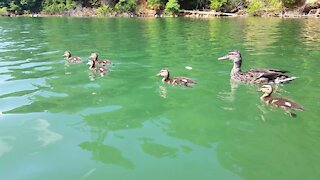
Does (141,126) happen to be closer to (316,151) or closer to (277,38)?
(316,151)

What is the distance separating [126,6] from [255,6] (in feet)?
61.2

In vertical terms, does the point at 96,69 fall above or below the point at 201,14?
below

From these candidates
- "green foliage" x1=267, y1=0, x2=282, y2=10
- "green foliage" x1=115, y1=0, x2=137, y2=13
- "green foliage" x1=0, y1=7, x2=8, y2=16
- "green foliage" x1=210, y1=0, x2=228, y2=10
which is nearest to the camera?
"green foliage" x1=267, y1=0, x2=282, y2=10

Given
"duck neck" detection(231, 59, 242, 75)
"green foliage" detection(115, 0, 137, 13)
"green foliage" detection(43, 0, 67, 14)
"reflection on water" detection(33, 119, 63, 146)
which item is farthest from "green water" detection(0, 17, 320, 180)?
"green foliage" detection(43, 0, 67, 14)

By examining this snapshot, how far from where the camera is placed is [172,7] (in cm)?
4975

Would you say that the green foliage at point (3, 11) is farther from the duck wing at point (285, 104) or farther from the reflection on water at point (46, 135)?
the duck wing at point (285, 104)

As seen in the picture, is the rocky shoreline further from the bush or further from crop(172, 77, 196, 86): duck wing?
crop(172, 77, 196, 86): duck wing

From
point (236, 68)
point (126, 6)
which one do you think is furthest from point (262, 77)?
point (126, 6)

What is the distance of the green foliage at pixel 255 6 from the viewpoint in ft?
147

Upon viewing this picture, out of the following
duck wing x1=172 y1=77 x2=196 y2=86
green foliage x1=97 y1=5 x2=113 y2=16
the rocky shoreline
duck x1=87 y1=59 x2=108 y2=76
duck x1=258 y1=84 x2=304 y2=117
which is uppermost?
green foliage x1=97 y1=5 x2=113 y2=16

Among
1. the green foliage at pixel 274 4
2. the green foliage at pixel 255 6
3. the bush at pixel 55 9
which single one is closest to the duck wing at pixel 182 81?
the green foliage at pixel 255 6

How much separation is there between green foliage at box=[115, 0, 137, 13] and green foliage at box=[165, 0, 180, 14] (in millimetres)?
6931

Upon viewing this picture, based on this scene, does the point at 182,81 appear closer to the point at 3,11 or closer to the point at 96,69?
the point at 96,69

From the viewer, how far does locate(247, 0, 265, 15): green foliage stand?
44.9 metres
